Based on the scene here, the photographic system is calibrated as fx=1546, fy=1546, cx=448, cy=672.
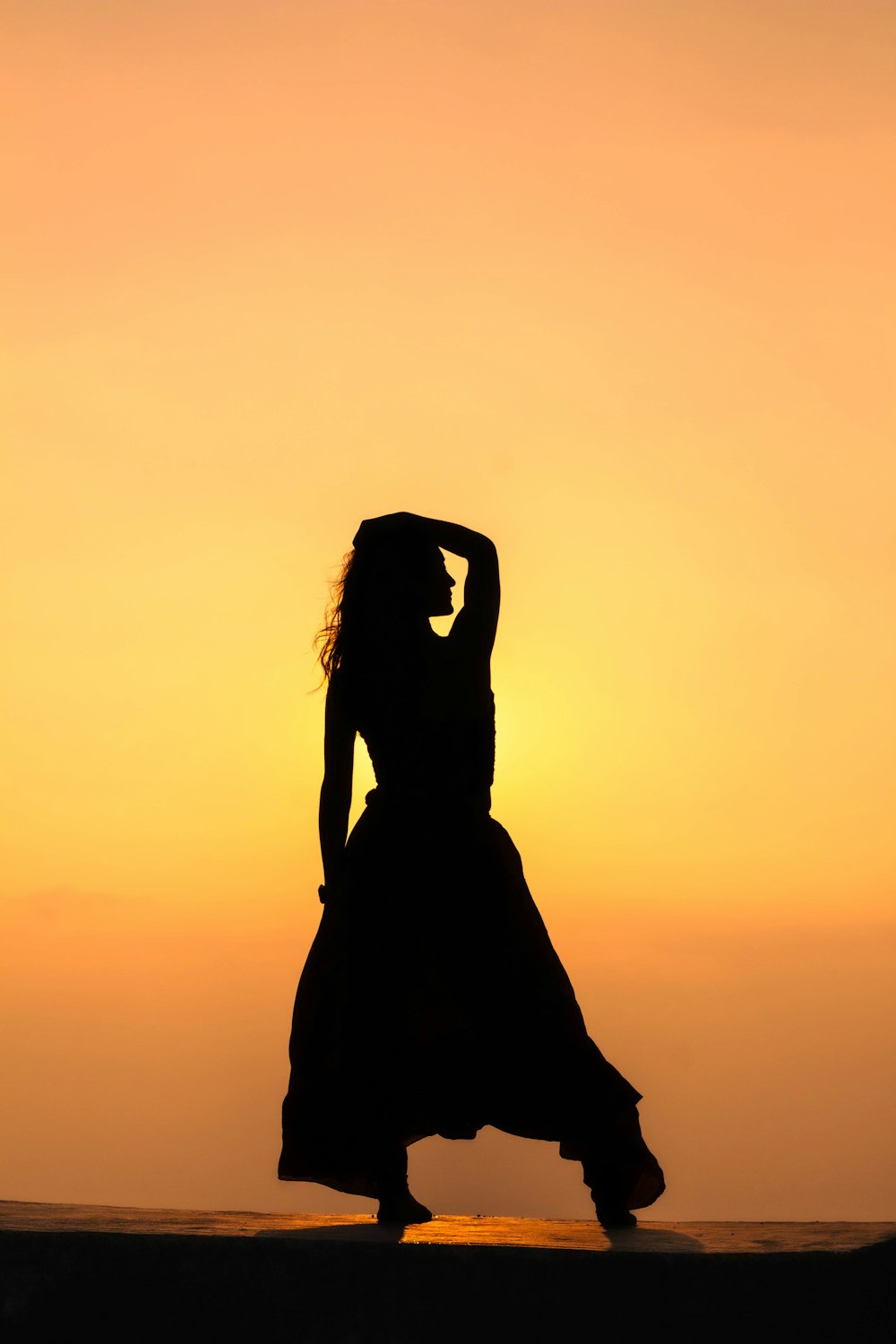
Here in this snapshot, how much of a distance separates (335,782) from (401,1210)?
1.75 m

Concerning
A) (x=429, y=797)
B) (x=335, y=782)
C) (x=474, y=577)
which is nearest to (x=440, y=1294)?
(x=429, y=797)

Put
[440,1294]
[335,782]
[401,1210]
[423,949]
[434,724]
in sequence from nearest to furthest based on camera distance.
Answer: [440,1294], [401,1210], [423,949], [434,724], [335,782]

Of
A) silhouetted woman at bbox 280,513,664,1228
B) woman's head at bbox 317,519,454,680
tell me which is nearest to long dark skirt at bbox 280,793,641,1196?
silhouetted woman at bbox 280,513,664,1228

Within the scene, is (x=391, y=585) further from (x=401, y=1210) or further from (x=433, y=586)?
(x=401, y=1210)

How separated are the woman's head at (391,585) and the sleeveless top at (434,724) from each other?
15 centimetres

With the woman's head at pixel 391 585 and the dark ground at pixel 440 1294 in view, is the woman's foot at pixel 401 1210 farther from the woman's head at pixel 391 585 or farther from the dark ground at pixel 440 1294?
the woman's head at pixel 391 585

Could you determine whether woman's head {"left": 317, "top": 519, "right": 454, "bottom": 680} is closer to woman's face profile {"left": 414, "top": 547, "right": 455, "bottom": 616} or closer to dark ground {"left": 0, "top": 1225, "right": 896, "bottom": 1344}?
woman's face profile {"left": 414, "top": 547, "right": 455, "bottom": 616}

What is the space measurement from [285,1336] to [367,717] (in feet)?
8.40

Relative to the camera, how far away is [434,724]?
6.50 metres

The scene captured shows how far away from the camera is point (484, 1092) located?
625 centimetres

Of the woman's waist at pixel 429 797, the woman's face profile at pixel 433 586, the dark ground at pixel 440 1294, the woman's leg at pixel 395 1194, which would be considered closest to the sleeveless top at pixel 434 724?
the woman's waist at pixel 429 797

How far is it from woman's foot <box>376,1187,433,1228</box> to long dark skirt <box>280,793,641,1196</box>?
0.15 metres

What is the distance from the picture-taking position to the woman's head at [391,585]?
656cm

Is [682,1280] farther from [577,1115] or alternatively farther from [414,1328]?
[577,1115]
